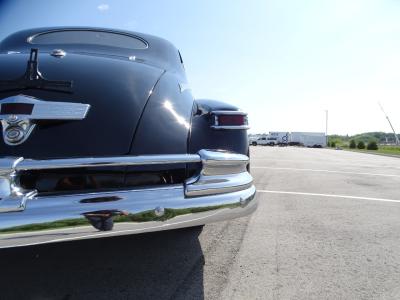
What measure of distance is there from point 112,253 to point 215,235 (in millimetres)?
1001

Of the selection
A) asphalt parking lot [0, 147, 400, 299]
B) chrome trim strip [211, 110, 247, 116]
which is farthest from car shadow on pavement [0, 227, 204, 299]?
chrome trim strip [211, 110, 247, 116]

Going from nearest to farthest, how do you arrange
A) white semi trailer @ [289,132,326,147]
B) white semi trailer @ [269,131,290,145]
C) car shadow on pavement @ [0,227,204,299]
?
car shadow on pavement @ [0,227,204,299], white semi trailer @ [289,132,326,147], white semi trailer @ [269,131,290,145]

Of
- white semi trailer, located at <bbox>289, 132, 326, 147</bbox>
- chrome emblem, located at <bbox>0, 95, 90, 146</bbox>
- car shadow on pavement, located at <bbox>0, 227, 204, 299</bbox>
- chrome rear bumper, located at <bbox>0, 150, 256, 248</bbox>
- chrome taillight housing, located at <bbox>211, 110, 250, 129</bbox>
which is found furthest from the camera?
white semi trailer, located at <bbox>289, 132, 326, 147</bbox>

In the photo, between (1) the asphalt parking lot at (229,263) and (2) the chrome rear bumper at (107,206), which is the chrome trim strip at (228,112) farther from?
(1) the asphalt parking lot at (229,263)

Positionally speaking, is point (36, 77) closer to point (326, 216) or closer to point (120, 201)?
point (120, 201)

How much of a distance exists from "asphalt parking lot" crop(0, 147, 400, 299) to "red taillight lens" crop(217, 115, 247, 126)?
106cm

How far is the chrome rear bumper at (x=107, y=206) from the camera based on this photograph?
5.18 feet

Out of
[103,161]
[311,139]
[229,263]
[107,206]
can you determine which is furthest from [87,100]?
[311,139]

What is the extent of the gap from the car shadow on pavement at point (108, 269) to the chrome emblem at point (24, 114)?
993 millimetres

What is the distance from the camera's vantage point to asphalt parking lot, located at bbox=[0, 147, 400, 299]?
212cm

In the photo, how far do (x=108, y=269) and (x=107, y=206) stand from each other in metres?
0.98

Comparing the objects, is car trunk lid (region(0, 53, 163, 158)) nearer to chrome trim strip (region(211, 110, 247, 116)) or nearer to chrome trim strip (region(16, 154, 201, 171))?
chrome trim strip (region(16, 154, 201, 171))

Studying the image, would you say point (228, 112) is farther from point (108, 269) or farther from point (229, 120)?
point (108, 269)

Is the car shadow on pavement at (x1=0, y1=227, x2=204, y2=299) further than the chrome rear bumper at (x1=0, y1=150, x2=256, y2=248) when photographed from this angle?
Yes
